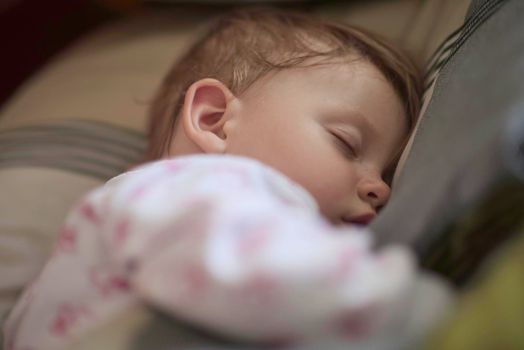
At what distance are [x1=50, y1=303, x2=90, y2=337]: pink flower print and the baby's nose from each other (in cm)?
31

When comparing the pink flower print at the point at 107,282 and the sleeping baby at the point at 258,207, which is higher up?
the sleeping baby at the point at 258,207

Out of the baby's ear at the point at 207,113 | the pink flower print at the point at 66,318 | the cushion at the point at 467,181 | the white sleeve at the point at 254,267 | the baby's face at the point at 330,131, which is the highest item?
the cushion at the point at 467,181

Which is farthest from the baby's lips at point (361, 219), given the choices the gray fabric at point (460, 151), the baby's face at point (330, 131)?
the gray fabric at point (460, 151)

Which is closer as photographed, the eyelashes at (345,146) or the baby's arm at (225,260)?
the baby's arm at (225,260)

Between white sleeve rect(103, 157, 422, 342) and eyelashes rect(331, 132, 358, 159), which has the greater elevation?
white sleeve rect(103, 157, 422, 342)

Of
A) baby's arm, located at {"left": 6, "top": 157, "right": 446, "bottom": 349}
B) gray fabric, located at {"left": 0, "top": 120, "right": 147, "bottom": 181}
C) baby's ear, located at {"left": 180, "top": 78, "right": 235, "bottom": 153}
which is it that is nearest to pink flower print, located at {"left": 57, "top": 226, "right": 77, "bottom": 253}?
baby's arm, located at {"left": 6, "top": 157, "right": 446, "bottom": 349}

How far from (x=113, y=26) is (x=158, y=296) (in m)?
0.90

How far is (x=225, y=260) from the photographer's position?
1.76 feet

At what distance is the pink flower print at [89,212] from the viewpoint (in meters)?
0.65

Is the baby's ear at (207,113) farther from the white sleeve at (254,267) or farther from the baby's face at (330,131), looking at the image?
the white sleeve at (254,267)

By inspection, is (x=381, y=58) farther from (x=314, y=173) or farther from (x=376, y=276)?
(x=376, y=276)

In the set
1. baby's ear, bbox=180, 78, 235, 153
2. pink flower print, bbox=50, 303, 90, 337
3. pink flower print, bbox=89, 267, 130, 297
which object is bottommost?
pink flower print, bbox=50, 303, 90, 337

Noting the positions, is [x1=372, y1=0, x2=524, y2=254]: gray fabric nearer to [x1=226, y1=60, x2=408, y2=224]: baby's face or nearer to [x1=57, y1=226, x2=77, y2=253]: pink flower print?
[x1=226, y1=60, x2=408, y2=224]: baby's face

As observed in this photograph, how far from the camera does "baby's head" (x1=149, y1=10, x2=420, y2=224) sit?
806mm
